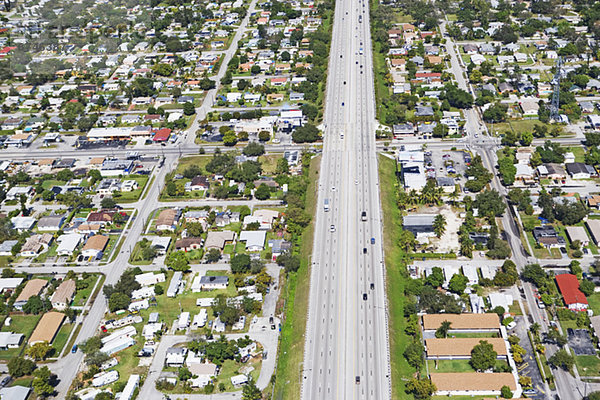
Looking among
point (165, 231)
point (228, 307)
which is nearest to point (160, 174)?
point (165, 231)

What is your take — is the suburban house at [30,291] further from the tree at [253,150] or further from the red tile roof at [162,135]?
the red tile roof at [162,135]

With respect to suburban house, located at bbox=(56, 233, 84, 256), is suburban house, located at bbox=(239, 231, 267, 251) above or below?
above

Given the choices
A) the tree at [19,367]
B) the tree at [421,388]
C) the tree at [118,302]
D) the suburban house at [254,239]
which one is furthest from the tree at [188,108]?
the tree at [421,388]

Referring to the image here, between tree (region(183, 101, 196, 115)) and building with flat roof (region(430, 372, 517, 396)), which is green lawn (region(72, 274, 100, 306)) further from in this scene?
tree (region(183, 101, 196, 115))

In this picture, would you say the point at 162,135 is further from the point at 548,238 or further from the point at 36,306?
the point at 548,238

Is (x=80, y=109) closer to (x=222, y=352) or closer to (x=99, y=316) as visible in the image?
(x=99, y=316)

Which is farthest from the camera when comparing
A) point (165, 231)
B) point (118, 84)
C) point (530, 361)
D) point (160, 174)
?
point (118, 84)

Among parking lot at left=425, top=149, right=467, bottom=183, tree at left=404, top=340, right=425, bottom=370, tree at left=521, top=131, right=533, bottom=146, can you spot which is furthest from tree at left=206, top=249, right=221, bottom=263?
tree at left=521, top=131, right=533, bottom=146
